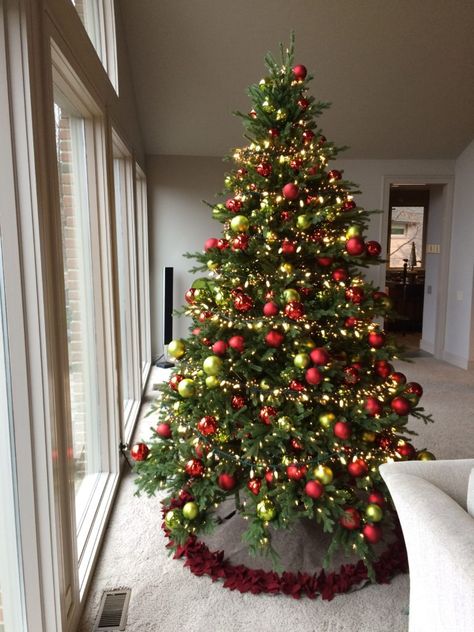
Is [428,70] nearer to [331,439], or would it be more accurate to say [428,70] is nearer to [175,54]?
[175,54]

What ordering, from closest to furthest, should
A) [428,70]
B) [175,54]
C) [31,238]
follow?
[31,238] < [175,54] < [428,70]

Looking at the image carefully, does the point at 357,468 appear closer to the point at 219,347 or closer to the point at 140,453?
the point at 219,347

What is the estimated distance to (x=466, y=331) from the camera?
5.66 meters

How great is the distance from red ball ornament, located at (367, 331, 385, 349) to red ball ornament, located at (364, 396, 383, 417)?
24cm

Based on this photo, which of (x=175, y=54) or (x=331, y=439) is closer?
(x=331, y=439)

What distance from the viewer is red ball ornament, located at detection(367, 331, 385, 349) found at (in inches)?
82.0

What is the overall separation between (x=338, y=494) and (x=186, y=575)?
73cm

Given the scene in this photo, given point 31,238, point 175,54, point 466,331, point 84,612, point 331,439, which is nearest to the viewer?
point 31,238

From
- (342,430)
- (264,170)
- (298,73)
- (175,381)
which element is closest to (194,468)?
(175,381)

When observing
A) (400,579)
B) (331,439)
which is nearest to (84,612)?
(331,439)

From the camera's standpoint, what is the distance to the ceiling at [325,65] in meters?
3.91

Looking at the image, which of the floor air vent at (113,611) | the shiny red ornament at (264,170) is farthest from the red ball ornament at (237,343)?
the floor air vent at (113,611)

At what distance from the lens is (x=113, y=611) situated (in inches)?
71.4

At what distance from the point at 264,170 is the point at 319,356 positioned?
0.83 meters
